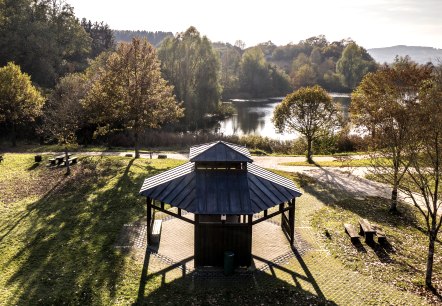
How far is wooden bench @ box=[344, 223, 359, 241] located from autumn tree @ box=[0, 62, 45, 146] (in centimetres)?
3494

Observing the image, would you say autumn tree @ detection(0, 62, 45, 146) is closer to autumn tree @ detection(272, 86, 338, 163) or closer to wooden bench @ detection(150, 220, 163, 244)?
autumn tree @ detection(272, 86, 338, 163)

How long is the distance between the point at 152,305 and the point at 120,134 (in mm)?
33973

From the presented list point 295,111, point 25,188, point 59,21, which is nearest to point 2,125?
point 25,188

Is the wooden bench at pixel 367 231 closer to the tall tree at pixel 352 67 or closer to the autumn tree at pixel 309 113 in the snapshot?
the autumn tree at pixel 309 113

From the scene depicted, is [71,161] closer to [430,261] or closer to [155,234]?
[155,234]

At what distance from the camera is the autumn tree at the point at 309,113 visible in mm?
34312

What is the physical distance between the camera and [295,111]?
35.2 meters

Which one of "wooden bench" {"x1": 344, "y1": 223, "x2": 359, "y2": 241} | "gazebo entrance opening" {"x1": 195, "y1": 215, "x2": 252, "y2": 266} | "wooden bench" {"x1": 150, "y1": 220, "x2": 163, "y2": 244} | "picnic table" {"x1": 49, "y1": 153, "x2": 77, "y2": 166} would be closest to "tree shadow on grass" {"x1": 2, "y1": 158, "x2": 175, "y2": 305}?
"wooden bench" {"x1": 150, "y1": 220, "x2": 163, "y2": 244}

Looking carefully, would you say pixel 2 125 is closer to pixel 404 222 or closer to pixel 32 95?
pixel 32 95

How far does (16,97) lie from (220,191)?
32378 mm

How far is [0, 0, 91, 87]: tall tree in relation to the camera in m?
55.1

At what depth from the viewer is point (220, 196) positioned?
1530cm

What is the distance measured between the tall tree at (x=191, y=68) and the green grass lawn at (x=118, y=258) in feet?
99.9

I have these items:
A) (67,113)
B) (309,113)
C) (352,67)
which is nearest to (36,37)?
(67,113)
